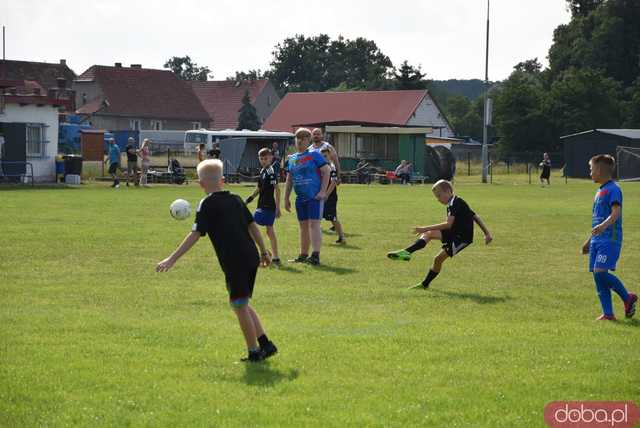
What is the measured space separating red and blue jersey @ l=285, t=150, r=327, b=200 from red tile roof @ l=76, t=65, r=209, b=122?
84095 millimetres

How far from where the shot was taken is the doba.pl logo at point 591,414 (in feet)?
21.8

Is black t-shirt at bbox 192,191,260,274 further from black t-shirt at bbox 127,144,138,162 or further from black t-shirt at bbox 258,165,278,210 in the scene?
black t-shirt at bbox 127,144,138,162

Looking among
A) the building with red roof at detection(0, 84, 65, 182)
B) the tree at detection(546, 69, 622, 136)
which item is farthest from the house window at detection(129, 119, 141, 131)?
the building with red roof at detection(0, 84, 65, 182)

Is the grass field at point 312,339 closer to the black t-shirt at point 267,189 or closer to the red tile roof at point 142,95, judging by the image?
the black t-shirt at point 267,189

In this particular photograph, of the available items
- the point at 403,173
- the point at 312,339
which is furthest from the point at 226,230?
the point at 403,173

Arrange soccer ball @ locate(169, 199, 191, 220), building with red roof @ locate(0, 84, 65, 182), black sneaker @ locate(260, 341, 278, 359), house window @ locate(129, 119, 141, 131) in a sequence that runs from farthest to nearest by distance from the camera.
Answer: house window @ locate(129, 119, 141, 131)
building with red roof @ locate(0, 84, 65, 182)
soccer ball @ locate(169, 199, 191, 220)
black sneaker @ locate(260, 341, 278, 359)

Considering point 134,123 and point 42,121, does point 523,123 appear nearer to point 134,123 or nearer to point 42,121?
point 134,123

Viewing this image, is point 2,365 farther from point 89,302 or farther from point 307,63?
point 307,63

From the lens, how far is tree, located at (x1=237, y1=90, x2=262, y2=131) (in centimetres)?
10685

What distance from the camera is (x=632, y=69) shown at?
96688 millimetres

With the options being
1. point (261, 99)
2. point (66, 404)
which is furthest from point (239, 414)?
point (261, 99)

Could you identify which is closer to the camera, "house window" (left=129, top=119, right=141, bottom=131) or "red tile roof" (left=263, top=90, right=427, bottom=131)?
"red tile roof" (left=263, top=90, right=427, bottom=131)

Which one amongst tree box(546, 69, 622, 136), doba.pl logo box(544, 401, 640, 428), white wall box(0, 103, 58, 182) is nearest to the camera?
doba.pl logo box(544, 401, 640, 428)

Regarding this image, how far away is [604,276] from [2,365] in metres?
6.02
